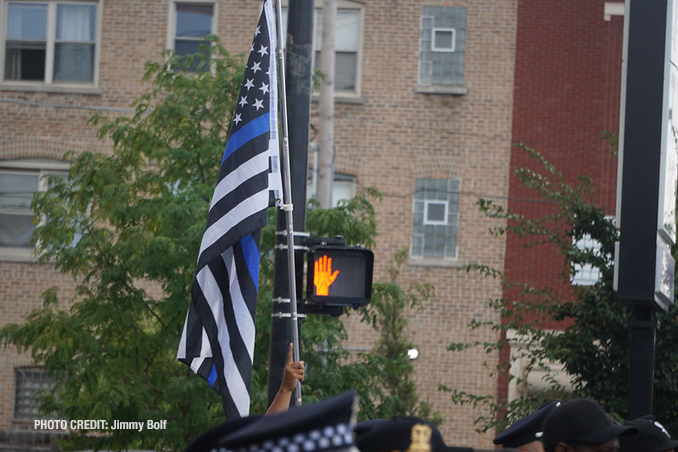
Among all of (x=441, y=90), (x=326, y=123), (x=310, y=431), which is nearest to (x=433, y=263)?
(x=441, y=90)

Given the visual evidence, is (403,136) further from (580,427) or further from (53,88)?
(580,427)

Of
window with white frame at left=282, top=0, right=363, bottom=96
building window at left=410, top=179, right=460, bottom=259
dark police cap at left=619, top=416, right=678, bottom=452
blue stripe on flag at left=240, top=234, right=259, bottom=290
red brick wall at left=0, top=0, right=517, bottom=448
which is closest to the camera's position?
dark police cap at left=619, top=416, right=678, bottom=452

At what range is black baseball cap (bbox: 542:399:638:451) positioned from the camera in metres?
4.59

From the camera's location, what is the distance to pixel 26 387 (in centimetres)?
2362

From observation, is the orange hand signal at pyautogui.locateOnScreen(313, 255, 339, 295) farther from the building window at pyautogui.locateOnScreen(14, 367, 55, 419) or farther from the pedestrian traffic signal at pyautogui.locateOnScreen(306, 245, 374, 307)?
the building window at pyautogui.locateOnScreen(14, 367, 55, 419)

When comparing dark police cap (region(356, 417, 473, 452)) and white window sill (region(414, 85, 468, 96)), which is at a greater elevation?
white window sill (region(414, 85, 468, 96))

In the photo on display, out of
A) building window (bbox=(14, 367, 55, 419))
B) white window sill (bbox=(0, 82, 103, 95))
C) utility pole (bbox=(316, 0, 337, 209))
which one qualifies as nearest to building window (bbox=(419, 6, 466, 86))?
utility pole (bbox=(316, 0, 337, 209))

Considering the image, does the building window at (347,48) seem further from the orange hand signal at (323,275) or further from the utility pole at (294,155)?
the orange hand signal at (323,275)

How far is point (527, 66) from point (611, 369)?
44.0ft

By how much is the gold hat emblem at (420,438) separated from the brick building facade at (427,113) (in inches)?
771

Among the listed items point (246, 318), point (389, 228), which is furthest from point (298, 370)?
point (389, 228)

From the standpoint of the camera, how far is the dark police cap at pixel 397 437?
11.9ft

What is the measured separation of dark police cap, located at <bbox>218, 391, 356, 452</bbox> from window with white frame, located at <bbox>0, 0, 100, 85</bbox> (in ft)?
74.7

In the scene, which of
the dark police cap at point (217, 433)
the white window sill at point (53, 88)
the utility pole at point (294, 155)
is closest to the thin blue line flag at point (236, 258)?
the utility pole at point (294, 155)
